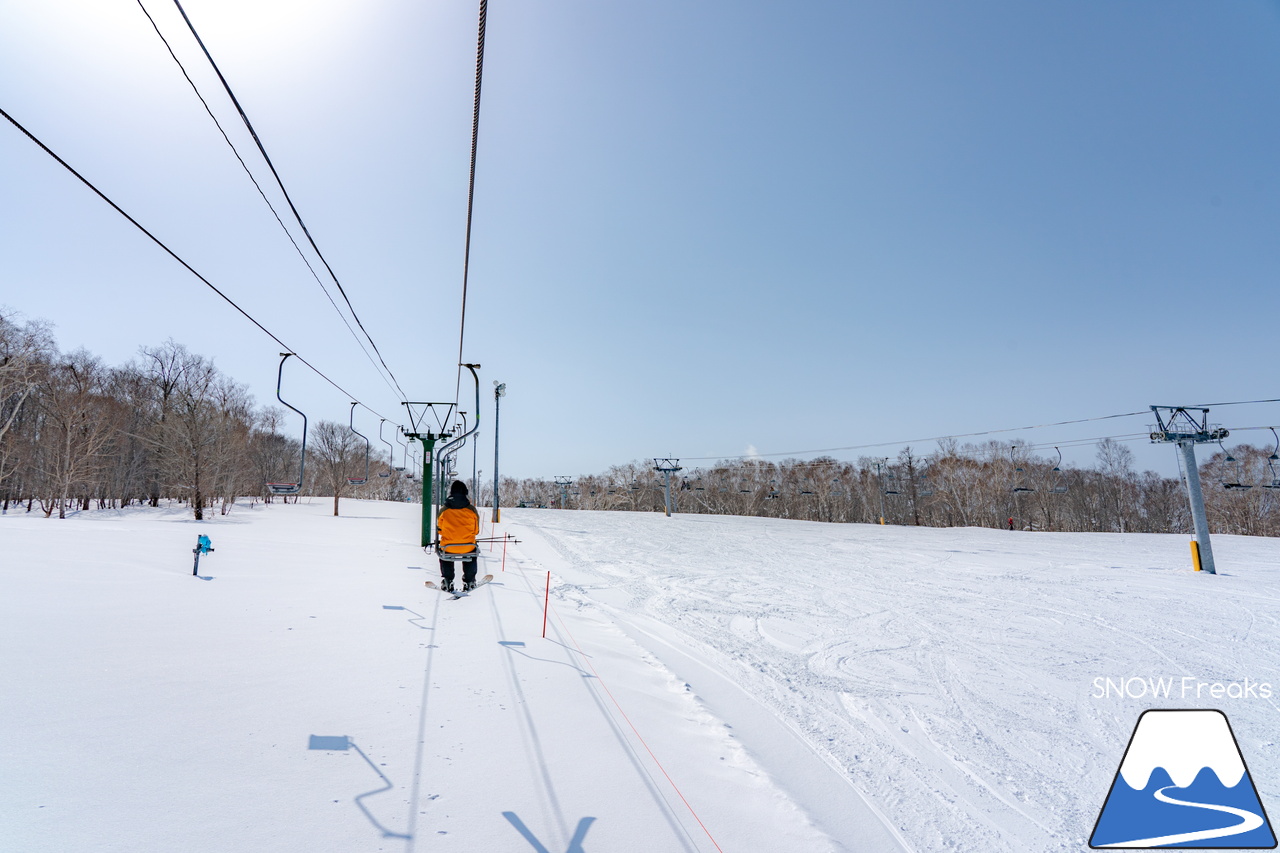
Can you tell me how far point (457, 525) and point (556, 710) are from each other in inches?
179

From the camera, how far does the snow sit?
3275 millimetres

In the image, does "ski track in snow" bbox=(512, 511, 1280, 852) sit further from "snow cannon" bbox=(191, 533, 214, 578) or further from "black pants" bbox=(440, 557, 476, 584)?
"snow cannon" bbox=(191, 533, 214, 578)

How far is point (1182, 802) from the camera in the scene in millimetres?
3854

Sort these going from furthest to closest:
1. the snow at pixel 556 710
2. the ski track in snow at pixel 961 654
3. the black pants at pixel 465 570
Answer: the black pants at pixel 465 570, the ski track in snow at pixel 961 654, the snow at pixel 556 710

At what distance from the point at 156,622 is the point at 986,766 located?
9.39m

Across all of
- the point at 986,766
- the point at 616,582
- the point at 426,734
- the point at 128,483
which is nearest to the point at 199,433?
the point at 128,483

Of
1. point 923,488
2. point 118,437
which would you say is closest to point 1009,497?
point 923,488

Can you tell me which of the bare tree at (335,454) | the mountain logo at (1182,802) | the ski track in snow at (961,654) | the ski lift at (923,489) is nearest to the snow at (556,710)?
the ski track in snow at (961,654)

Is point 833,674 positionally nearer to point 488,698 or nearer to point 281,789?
point 488,698

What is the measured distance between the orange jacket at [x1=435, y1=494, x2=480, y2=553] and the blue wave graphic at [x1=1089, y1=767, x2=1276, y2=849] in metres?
8.12

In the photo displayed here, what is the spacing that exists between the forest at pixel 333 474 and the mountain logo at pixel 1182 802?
16.3m

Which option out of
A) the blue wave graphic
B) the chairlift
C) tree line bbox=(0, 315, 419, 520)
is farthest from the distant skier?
the chairlift

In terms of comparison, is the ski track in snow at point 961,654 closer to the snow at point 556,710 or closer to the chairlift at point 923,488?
the snow at point 556,710

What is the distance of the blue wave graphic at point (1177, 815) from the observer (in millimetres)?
3688
